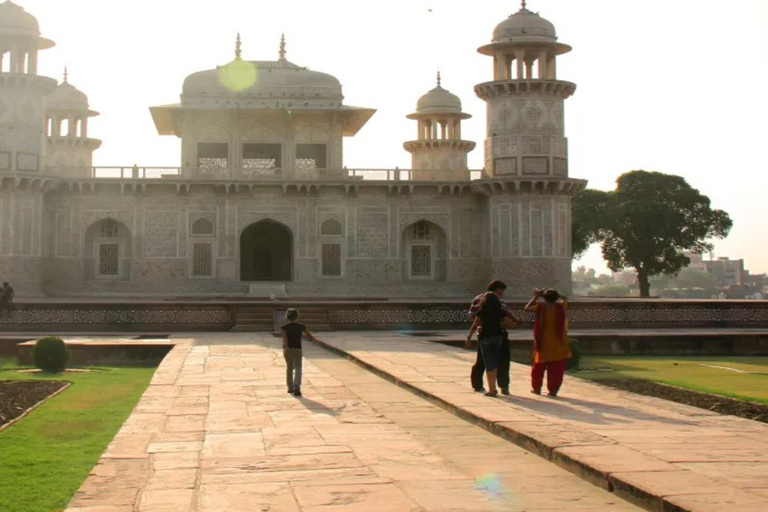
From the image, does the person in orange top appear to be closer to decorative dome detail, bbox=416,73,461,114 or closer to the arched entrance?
the arched entrance

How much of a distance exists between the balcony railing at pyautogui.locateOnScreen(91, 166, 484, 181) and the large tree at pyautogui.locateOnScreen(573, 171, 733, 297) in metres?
14.1

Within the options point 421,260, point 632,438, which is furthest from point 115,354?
point 421,260

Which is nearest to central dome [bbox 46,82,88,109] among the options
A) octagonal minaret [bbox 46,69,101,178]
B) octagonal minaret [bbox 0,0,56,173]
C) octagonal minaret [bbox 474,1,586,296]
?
octagonal minaret [bbox 46,69,101,178]

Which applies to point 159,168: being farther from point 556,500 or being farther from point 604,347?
point 556,500

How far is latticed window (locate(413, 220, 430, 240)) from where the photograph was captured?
32.4 m

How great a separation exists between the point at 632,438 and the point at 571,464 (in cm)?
95

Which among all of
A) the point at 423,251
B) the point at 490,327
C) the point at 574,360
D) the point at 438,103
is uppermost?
the point at 438,103

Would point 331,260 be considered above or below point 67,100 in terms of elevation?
below

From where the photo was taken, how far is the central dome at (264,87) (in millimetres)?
33188

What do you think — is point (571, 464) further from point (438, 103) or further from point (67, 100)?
point (67, 100)

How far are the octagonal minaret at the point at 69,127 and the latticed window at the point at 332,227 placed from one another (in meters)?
12.2

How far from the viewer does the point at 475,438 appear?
282 inches

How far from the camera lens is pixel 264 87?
1314 inches

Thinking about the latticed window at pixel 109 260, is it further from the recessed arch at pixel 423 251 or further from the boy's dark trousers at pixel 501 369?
the boy's dark trousers at pixel 501 369
